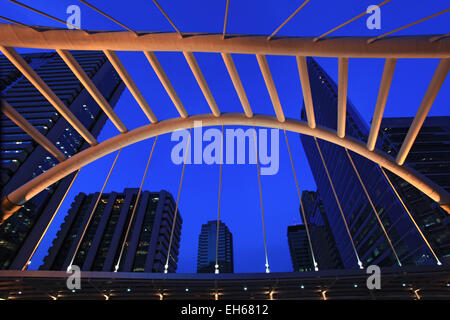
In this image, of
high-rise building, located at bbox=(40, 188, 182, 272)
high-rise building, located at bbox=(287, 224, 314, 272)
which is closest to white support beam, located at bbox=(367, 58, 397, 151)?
high-rise building, located at bbox=(40, 188, 182, 272)

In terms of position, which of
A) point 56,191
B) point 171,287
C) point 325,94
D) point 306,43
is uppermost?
point 325,94

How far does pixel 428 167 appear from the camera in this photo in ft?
181

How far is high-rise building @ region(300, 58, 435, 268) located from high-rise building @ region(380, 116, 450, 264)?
278 centimetres

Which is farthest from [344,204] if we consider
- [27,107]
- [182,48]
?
[27,107]

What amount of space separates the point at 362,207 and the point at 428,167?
1987 cm

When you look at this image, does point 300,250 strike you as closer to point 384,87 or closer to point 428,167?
point 428,167

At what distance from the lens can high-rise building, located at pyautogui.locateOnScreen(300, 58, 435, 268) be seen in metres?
50.0

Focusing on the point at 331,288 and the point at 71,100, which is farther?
the point at 71,100

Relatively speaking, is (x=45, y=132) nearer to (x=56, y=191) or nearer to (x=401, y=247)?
(x=56, y=191)

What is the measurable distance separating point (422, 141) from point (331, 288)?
6106 centimetres

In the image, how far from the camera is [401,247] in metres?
51.8

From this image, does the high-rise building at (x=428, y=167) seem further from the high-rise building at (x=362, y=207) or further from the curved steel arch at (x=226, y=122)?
the curved steel arch at (x=226, y=122)

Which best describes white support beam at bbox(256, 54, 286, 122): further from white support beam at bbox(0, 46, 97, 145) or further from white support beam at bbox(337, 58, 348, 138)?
white support beam at bbox(0, 46, 97, 145)

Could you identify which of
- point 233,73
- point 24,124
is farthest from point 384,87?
point 24,124
